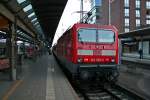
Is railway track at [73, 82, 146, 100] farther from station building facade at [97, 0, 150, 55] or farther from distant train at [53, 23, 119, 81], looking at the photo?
station building facade at [97, 0, 150, 55]

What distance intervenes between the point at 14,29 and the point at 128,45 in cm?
3498

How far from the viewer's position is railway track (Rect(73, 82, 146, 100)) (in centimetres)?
1530

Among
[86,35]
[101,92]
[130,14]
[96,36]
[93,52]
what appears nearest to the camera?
[101,92]

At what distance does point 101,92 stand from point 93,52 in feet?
6.29

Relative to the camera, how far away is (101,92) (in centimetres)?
1712

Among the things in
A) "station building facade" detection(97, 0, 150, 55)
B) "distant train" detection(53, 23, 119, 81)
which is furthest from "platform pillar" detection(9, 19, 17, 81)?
"station building facade" detection(97, 0, 150, 55)

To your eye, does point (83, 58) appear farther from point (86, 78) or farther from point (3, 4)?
point (3, 4)

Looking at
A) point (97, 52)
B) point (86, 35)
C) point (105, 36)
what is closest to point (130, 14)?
point (105, 36)

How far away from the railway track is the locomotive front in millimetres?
701

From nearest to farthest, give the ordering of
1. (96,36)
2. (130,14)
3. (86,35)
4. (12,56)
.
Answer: (86,35), (96,36), (12,56), (130,14)

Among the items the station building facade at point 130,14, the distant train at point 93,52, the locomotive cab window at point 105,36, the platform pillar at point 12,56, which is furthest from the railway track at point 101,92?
the station building facade at point 130,14

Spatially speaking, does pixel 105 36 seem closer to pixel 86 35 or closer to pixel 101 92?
pixel 86 35

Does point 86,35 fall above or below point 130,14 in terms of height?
below

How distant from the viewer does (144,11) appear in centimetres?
10050
